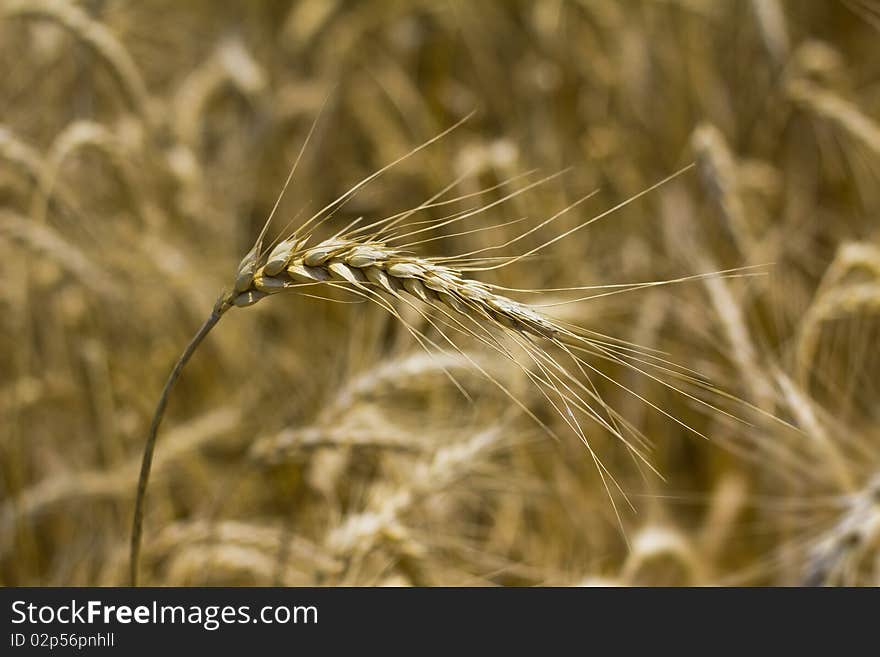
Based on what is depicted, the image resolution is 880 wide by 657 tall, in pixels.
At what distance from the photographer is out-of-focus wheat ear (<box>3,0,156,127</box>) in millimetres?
1734

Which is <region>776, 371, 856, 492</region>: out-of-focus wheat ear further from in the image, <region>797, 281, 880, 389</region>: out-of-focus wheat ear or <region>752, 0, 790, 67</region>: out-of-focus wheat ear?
<region>752, 0, 790, 67</region>: out-of-focus wheat ear

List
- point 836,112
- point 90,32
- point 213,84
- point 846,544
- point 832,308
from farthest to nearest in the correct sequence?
point 213,84
point 836,112
point 90,32
point 832,308
point 846,544

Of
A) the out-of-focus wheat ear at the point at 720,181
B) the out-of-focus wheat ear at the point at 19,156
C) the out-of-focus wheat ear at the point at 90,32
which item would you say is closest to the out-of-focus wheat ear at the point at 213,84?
the out-of-focus wheat ear at the point at 90,32

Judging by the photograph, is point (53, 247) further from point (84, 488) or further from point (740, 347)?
point (740, 347)

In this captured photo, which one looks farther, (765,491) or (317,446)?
(765,491)

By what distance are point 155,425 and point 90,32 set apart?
3.74 feet

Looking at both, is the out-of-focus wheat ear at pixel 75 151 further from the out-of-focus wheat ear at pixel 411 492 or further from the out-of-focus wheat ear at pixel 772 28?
the out-of-focus wheat ear at pixel 772 28

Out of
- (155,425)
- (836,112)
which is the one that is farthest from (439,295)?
(836,112)

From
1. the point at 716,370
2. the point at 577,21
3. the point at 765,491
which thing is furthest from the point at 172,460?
the point at 577,21

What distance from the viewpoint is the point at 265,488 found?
6.20 feet

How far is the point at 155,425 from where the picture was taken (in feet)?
3.00

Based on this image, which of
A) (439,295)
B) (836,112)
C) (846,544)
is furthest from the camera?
(836,112)
